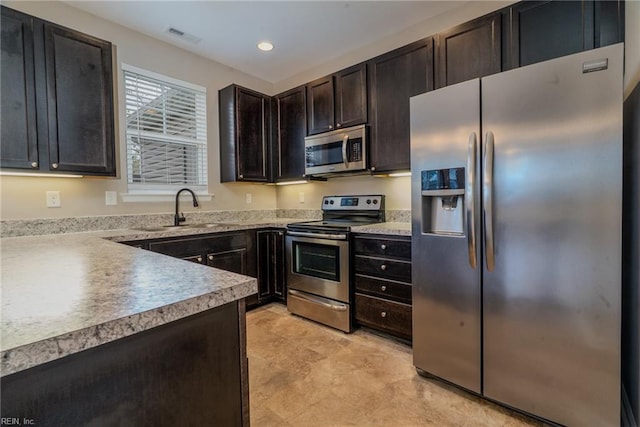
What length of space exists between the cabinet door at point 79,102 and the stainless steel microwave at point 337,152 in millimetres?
1733

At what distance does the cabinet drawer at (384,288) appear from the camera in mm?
2237

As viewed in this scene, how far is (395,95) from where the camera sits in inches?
99.3

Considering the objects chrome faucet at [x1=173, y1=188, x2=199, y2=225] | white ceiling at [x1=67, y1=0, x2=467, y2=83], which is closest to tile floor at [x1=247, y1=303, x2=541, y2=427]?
chrome faucet at [x1=173, y1=188, x2=199, y2=225]

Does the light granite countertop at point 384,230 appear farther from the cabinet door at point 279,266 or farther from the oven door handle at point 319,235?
the cabinet door at point 279,266

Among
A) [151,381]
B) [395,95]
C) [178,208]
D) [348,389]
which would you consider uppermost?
[395,95]

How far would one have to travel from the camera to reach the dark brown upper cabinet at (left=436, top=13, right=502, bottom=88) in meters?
2.04

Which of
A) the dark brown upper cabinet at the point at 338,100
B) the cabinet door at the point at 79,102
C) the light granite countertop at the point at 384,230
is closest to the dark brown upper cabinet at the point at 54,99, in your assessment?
the cabinet door at the point at 79,102

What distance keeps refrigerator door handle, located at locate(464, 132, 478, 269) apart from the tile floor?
801mm

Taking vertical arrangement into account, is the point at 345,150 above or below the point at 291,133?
below

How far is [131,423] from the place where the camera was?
62 centimetres

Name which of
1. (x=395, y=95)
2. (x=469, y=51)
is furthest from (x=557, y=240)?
(x=395, y=95)

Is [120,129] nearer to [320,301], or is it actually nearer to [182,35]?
[182,35]

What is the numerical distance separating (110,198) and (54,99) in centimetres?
86

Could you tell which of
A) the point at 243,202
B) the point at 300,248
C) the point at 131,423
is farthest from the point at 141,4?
the point at 131,423
